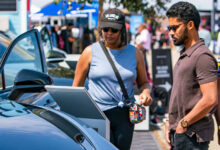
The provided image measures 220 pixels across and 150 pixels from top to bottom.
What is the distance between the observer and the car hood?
6.87 ft

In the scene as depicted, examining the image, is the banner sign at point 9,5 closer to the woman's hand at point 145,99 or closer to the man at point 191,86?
the woman's hand at point 145,99

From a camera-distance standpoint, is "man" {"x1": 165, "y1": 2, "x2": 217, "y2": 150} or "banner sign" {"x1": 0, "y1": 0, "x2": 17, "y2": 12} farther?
"banner sign" {"x1": 0, "y1": 0, "x2": 17, "y2": 12}

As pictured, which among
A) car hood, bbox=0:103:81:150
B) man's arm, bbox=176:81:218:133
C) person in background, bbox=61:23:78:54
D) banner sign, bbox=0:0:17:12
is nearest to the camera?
car hood, bbox=0:103:81:150

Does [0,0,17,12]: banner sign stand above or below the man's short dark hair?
below

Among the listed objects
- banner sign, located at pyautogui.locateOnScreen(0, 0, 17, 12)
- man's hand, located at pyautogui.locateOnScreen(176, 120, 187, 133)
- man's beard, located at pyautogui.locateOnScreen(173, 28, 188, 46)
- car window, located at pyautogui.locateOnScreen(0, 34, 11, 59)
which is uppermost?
man's beard, located at pyautogui.locateOnScreen(173, 28, 188, 46)

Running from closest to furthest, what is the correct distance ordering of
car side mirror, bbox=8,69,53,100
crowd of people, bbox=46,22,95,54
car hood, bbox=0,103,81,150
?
car hood, bbox=0,103,81,150 < car side mirror, bbox=8,69,53,100 < crowd of people, bbox=46,22,95,54

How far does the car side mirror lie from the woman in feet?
1.14

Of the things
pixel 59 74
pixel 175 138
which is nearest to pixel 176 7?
pixel 175 138

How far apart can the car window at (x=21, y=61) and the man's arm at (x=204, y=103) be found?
5.27 ft

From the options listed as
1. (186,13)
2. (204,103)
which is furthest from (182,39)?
(204,103)

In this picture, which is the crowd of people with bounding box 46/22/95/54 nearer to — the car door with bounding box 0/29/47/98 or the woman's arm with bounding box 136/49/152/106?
the car door with bounding box 0/29/47/98

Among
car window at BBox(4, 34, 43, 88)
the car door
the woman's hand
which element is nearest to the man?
the woman's hand

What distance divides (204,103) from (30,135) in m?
1.18

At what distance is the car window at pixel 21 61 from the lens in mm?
3869
